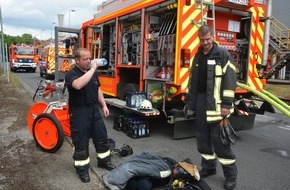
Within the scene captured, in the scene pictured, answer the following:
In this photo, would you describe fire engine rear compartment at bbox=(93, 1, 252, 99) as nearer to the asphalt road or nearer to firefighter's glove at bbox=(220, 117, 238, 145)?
the asphalt road

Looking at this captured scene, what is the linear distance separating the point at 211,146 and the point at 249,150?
165 cm

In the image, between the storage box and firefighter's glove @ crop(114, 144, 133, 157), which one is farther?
the storage box

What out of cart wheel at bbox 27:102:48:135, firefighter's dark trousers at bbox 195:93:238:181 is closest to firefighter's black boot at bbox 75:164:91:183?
firefighter's dark trousers at bbox 195:93:238:181

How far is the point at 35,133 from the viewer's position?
16.1ft

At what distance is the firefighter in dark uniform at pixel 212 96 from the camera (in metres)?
3.48

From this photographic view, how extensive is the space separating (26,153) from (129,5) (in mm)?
3503

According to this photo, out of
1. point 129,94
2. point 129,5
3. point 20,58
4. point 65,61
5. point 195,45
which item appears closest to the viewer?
point 195,45

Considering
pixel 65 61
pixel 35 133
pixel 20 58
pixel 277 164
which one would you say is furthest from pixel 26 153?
pixel 20 58

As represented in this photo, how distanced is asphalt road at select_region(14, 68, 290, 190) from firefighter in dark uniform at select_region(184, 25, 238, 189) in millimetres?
378

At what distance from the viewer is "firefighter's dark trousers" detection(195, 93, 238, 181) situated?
11.8 feet

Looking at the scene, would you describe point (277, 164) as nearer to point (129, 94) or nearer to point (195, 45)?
point (195, 45)

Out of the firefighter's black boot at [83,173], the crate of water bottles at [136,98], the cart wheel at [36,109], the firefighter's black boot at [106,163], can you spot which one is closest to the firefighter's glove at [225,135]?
the firefighter's black boot at [106,163]

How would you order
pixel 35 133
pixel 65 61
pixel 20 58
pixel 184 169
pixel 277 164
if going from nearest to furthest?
1. pixel 184 169
2. pixel 277 164
3. pixel 35 133
4. pixel 65 61
5. pixel 20 58

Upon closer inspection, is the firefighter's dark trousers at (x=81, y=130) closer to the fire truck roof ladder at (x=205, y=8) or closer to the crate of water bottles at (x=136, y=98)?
the crate of water bottles at (x=136, y=98)
